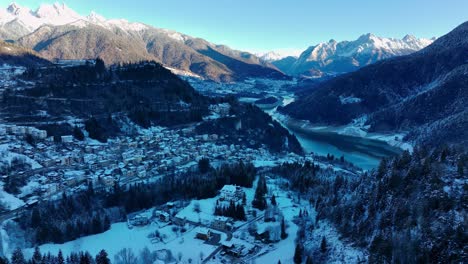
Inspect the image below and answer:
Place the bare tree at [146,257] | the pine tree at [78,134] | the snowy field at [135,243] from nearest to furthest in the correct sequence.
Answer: the bare tree at [146,257]
the snowy field at [135,243]
the pine tree at [78,134]

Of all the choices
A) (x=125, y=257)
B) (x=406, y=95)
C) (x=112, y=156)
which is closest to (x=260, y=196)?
(x=125, y=257)

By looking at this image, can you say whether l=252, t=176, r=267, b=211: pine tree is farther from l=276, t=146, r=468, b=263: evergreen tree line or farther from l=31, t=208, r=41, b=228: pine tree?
l=31, t=208, r=41, b=228: pine tree

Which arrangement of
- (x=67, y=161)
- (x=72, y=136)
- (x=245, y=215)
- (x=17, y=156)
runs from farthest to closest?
(x=72, y=136) < (x=67, y=161) < (x=17, y=156) < (x=245, y=215)

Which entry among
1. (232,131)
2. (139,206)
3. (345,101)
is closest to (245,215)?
(139,206)

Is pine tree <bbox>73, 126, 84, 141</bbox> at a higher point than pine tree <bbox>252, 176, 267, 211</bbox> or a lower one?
higher

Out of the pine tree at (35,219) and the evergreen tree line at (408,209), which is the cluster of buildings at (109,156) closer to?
the pine tree at (35,219)

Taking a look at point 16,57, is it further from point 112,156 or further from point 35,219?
point 35,219

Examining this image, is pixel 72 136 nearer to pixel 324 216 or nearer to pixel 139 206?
pixel 139 206

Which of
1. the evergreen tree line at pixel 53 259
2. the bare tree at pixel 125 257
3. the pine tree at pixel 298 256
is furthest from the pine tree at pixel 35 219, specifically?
the pine tree at pixel 298 256

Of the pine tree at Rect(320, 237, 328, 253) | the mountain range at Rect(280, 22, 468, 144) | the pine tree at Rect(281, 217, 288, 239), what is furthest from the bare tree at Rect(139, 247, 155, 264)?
the mountain range at Rect(280, 22, 468, 144)
